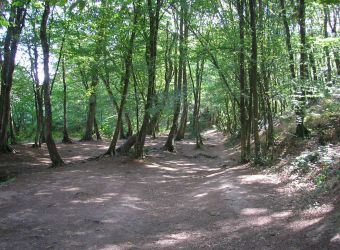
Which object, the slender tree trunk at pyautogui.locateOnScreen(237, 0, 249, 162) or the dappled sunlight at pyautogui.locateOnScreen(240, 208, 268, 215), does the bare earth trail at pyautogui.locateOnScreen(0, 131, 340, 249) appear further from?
the slender tree trunk at pyautogui.locateOnScreen(237, 0, 249, 162)

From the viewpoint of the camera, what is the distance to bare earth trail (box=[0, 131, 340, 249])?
6172mm

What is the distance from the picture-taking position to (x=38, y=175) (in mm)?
14070

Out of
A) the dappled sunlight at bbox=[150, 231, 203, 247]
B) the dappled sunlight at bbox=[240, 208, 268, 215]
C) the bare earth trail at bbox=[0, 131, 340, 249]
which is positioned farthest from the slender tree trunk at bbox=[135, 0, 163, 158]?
the dappled sunlight at bbox=[150, 231, 203, 247]

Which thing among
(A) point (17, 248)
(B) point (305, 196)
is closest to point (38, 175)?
(A) point (17, 248)

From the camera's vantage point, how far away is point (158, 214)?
28.3 ft

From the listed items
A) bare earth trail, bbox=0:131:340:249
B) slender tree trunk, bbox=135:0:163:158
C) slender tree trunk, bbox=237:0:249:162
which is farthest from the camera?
slender tree trunk, bbox=135:0:163:158

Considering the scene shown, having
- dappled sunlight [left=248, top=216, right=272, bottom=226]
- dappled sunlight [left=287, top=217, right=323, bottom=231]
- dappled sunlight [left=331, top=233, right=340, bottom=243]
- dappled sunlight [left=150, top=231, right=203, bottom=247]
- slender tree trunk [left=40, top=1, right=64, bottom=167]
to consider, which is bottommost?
dappled sunlight [left=150, top=231, right=203, bottom=247]

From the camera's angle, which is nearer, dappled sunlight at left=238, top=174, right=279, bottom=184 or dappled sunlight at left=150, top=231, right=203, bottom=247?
dappled sunlight at left=150, top=231, right=203, bottom=247

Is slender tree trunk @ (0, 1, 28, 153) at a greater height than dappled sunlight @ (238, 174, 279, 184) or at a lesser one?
greater

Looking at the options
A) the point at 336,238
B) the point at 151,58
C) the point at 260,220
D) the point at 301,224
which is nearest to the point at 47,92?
the point at 151,58

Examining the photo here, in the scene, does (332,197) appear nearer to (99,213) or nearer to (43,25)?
(99,213)

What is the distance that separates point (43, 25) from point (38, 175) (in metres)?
6.02

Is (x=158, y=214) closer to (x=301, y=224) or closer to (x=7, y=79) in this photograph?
(x=301, y=224)

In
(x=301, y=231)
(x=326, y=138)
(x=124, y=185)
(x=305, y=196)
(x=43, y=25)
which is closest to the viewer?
(x=301, y=231)
